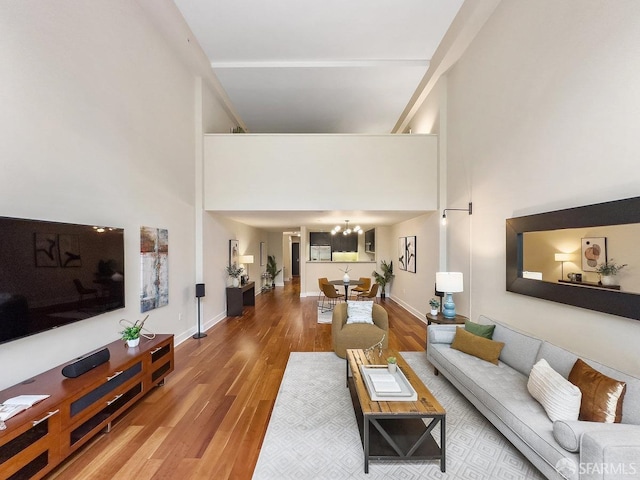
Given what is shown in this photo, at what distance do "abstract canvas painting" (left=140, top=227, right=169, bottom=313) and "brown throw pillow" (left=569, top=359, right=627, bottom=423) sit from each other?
450 cm

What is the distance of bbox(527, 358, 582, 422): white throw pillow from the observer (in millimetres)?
1860

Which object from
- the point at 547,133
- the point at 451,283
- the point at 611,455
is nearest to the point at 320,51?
the point at 547,133

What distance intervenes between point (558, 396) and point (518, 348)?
3.33ft

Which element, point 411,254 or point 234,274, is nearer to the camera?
point 234,274

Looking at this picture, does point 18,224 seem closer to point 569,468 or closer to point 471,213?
point 569,468

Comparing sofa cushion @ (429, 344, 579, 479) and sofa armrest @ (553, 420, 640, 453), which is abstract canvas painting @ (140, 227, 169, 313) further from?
sofa armrest @ (553, 420, 640, 453)

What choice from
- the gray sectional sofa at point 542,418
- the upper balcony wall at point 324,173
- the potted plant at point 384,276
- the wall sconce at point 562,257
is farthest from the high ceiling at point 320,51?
the gray sectional sofa at point 542,418

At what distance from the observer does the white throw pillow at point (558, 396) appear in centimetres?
186

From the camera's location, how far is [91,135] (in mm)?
2961

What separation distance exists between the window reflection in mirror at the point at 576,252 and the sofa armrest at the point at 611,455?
1114mm

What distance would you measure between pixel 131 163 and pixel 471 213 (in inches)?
191

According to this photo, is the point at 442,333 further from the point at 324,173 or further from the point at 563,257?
the point at 324,173

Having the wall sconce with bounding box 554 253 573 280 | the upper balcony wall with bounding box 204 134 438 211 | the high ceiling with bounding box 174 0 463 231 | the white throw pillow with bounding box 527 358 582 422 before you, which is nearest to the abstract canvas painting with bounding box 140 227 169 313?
the upper balcony wall with bounding box 204 134 438 211

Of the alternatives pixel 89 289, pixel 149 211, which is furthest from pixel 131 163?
pixel 89 289
